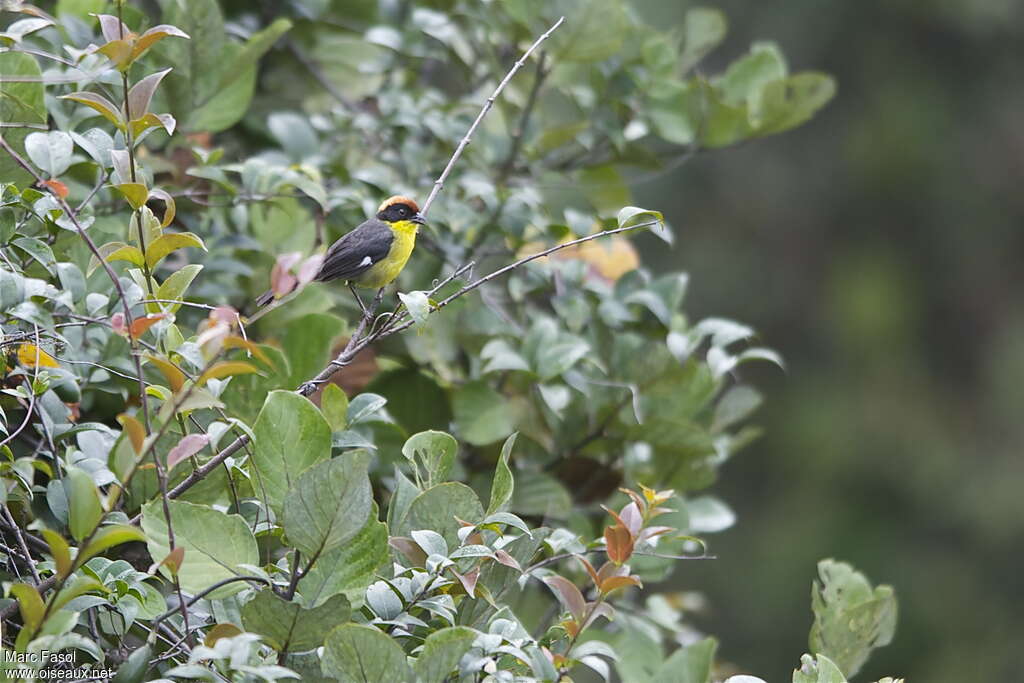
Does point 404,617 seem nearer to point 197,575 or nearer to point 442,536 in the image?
point 442,536

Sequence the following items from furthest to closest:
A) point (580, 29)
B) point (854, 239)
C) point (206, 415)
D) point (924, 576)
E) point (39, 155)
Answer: point (854, 239) < point (924, 576) < point (580, 29) < point (206, 415) < point (39, 155)

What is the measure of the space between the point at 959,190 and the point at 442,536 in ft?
30.8

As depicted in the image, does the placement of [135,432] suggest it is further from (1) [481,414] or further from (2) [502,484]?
(1) [481,414]

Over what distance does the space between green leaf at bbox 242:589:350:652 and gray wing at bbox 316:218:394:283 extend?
3.57ft

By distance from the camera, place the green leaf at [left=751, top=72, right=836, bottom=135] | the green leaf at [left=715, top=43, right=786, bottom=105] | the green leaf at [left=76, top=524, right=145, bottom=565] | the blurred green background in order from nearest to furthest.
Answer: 1. the green leaf at [left=76, top=524, right=145, bottom=565]
2. the green leaf at [left=751, top=72, right=836, bottom=135]
3. the green leaf at [left=715, top=43, right=786, bottom=105]
4. the blurred green background

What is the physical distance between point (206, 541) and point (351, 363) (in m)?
0.74

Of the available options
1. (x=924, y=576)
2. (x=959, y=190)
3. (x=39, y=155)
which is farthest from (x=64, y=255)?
(x=959, y=190)

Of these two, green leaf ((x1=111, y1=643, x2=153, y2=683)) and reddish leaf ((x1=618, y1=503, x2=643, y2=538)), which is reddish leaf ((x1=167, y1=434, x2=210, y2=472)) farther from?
reddish leaf ((x1=618, y1=503, x2=643, y2=538))

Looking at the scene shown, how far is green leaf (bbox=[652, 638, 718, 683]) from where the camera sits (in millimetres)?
1795

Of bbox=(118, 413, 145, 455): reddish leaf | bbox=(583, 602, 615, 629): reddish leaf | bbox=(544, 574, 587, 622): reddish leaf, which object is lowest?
bbox=(583, 602, 615, 629): reddish leaf

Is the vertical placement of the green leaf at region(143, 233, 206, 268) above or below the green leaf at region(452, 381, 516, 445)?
above

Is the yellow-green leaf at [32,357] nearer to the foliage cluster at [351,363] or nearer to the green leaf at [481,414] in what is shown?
the foliage cluster at [351,363]

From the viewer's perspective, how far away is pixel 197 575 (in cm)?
131

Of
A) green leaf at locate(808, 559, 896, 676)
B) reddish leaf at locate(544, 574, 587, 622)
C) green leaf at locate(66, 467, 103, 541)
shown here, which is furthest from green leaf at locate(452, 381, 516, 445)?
green leaf at locate(66, 467, 103, 541)
